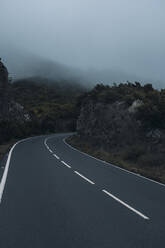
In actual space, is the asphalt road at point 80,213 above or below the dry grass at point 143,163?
above

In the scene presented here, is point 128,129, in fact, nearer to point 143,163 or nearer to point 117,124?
point 117,124

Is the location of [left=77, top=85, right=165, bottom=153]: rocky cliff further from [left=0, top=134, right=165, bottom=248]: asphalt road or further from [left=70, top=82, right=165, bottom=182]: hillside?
[left=0, top=134, right=165, bottom=248]: asphalt road

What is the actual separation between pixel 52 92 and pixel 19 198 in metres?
124

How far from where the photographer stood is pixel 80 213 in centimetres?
766

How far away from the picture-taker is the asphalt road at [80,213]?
5.77 m

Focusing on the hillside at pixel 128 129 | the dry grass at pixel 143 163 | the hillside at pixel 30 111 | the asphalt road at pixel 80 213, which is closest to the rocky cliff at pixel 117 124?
the hillside at pixel 128 129

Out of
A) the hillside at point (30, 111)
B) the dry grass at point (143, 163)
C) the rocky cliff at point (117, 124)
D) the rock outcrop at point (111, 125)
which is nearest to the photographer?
the dry grass at point (143, 163)

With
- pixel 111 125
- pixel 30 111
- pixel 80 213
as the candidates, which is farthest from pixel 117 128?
pixel 30 111

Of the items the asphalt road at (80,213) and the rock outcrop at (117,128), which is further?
the rock outcrop at (117,128)

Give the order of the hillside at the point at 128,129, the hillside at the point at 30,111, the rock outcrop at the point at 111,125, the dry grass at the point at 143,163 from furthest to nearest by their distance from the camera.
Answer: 1. the hillside at the point at 30,111
2. the rock outcrop at the point at 111,125
3. the hillside at the point at 128,129
4. the dry grass at the point at 143,163

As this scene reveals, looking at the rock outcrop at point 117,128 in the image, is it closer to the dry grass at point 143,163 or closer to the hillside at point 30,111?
the dry grass at point 143,163

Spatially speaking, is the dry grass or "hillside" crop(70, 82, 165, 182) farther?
"hillside" crop(70, 82, 165, 182)

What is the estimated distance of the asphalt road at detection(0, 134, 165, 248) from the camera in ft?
18.9

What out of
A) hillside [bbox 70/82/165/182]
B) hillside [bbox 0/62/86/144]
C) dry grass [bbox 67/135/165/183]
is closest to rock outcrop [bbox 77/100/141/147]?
hillside [bbox 70/82/165/182]
